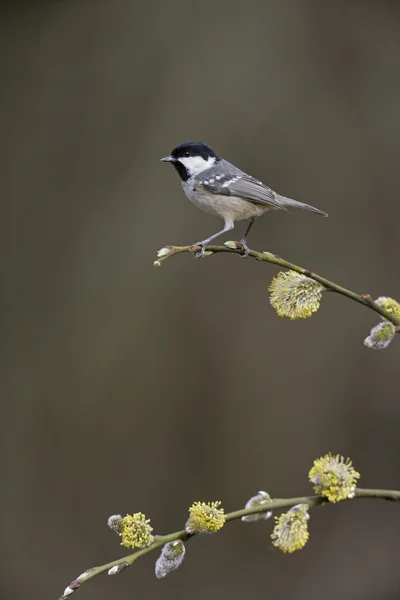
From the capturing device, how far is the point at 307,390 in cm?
277

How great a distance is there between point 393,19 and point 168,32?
3.09ft

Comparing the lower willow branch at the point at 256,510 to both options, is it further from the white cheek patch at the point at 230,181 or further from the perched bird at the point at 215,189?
the white cheek patch at the point at 230,181

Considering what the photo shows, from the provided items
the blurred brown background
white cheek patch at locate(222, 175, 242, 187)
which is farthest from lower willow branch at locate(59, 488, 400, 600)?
the blurred brown background

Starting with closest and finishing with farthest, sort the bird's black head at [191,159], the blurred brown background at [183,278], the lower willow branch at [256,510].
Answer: the lower willow branch at [256,510] < the bird's black head at [191,159] < the blurred brown background at [183,278]

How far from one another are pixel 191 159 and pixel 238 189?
0.12m

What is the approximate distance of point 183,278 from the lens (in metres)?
2.72

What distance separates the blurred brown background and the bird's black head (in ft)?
4.07

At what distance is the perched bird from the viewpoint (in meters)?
1.38

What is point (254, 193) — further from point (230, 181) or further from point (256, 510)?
point (256, 510)

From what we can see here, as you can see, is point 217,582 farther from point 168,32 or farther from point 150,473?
point 168,32

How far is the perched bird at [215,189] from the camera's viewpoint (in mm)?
1377

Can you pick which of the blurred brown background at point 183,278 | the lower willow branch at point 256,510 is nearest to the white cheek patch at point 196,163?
the lower willow branch at point 256,510

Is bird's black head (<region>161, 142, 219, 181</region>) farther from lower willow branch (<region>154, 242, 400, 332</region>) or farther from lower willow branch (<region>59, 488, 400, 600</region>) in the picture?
lower willow branch (<region>59, 488, 400, 600</region>)

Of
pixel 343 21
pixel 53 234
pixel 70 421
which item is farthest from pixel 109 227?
pixel 343 21
